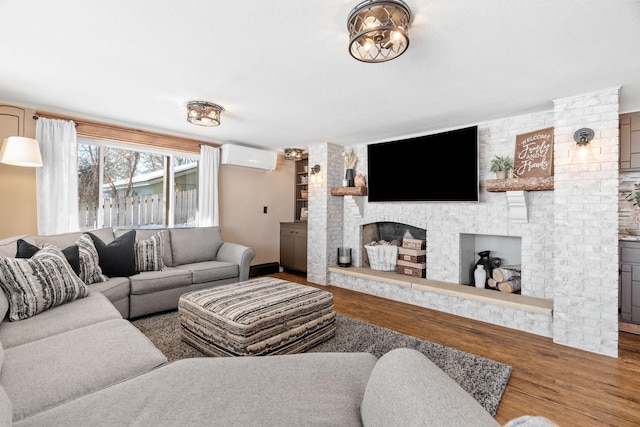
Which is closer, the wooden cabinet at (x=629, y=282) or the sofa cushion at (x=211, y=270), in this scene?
the wooden cabinet at (x=629, y=282)

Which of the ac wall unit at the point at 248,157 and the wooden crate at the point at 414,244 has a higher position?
the ac wall unit at the point at 248,157

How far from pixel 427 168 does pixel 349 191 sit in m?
1.19

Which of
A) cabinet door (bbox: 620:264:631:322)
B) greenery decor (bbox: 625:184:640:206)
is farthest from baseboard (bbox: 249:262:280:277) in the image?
greenery decor (bbox: 625:184:640:206)

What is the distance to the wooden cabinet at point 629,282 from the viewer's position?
2887 millimetres

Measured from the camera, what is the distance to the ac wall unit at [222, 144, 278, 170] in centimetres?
467

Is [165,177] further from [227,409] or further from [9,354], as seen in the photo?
[227,409]

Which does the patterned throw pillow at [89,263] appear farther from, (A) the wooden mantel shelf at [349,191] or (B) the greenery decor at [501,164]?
(B) the greenery decor at [501,164]

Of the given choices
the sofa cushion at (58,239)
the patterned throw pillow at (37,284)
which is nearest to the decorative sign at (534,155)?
the patterned throw pillow at (37,284)

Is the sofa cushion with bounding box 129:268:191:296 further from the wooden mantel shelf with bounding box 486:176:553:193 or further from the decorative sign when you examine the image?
the decorative sign

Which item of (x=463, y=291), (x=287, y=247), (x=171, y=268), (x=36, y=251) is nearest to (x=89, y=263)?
(x=36, y=251)

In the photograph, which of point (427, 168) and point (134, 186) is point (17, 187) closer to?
point (134, 186)

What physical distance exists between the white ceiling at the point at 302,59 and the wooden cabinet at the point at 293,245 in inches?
92.2

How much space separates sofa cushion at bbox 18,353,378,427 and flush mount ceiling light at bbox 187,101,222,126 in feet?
8.11

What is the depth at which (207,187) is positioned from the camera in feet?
15.0
